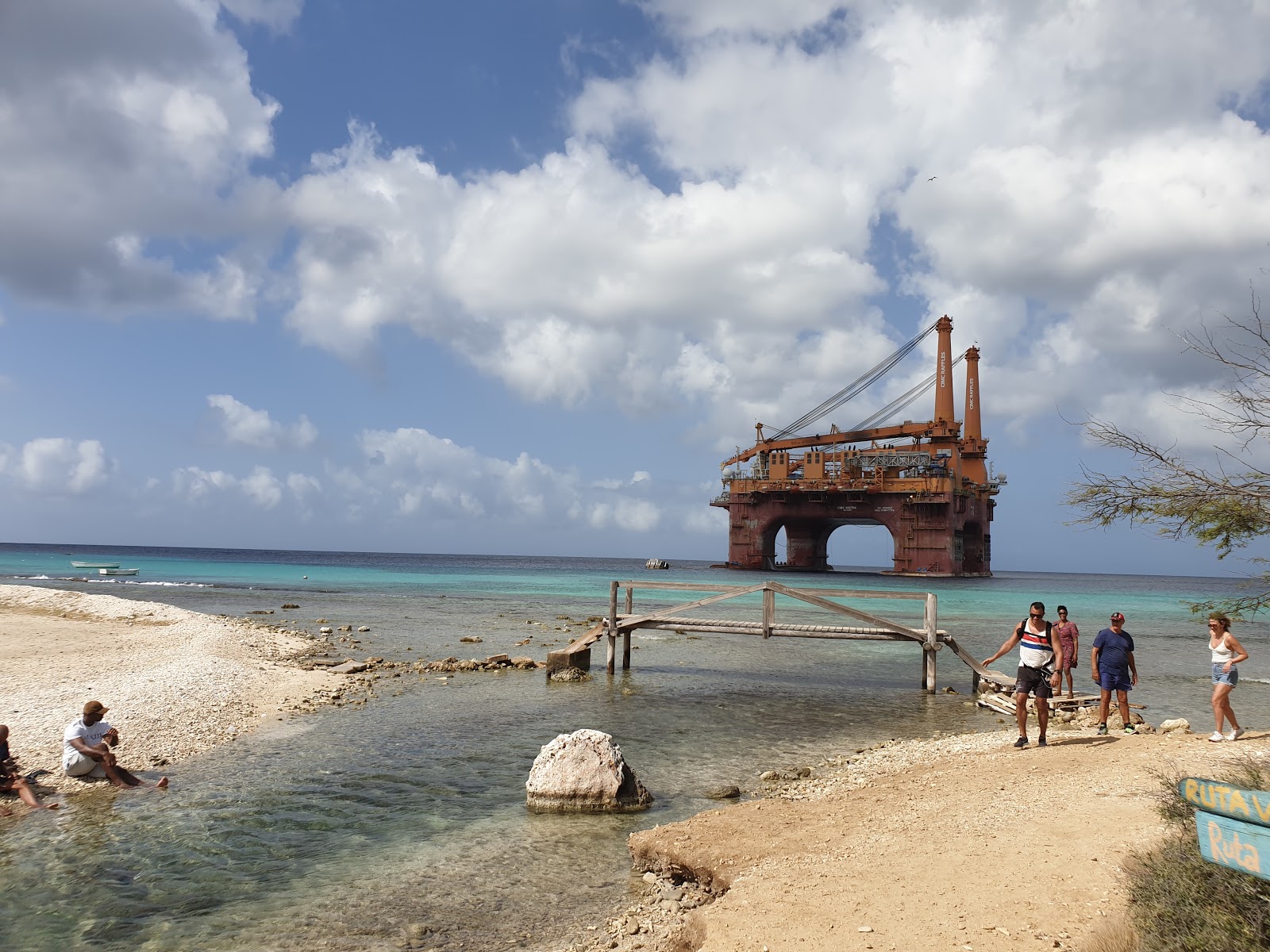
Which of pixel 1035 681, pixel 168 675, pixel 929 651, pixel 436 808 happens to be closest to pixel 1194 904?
pixel 1035 681

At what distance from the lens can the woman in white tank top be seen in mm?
9594

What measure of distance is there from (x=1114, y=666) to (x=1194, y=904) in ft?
26.3

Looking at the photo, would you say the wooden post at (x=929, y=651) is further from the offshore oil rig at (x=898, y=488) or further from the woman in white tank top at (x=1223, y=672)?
the offshore oil rig at (x=898, y=488)

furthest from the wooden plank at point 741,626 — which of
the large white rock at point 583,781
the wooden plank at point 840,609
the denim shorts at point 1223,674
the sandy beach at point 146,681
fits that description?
the large white rock at point 583,781

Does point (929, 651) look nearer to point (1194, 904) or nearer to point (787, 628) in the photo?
point (787, 628)

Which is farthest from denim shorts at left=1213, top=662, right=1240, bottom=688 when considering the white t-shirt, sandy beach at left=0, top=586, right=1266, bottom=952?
the white t-shirt

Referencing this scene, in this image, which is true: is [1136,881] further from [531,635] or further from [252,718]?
[531,635]

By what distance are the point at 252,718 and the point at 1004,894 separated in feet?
36.5

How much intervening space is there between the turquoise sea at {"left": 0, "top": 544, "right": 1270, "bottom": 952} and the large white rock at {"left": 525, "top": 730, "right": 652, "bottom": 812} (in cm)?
22

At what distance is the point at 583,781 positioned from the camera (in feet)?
27.3

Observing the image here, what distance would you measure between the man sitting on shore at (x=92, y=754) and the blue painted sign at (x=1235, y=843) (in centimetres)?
946

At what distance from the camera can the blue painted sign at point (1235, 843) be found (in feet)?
10.9

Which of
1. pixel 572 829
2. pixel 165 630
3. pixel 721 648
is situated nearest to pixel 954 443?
pixel 721 648

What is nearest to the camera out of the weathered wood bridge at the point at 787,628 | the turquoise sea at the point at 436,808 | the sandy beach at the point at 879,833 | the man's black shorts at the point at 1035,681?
the sandy beach at the point at 879,833
